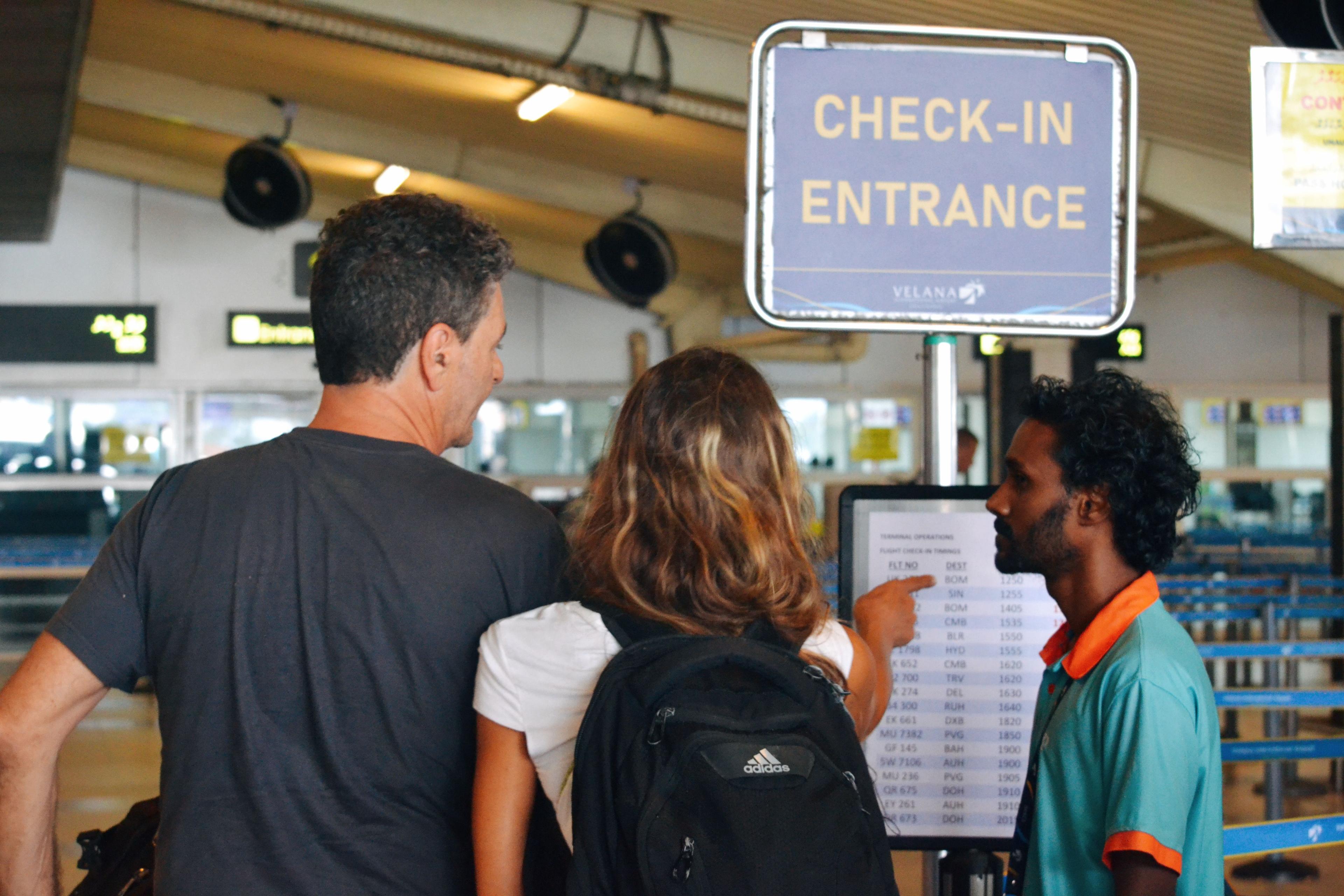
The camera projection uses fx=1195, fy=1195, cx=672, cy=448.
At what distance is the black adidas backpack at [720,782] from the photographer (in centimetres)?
110

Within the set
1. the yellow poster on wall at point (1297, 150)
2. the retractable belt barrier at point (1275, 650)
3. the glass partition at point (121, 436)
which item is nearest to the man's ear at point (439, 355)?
Answer: the yellow poster on wall at point (1297, 150)

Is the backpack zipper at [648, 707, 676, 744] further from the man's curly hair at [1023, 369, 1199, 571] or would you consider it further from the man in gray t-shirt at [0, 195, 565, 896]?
the man's curly hair at [1023, 369, 1199, 571]

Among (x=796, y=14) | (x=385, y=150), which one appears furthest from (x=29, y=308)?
(x=796, y=14)

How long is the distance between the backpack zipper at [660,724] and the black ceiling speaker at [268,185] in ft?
23.7

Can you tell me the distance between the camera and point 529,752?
126 centimetres

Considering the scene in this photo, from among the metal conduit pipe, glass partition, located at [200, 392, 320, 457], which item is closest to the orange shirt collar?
the metal conduit pipe

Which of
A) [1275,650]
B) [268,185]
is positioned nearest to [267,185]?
[268,185]

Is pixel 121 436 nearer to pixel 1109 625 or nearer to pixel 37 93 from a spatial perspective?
pixel 37 93

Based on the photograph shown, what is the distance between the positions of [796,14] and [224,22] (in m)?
3.40

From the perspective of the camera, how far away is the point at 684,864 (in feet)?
3.59

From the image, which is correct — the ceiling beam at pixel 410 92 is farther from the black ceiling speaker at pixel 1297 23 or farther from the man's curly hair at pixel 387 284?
the man's curly hair at pixel 387 284

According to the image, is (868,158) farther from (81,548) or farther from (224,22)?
(81,548)

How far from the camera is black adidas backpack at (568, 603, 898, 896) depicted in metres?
1.10

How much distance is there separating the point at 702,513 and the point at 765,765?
0.28m
